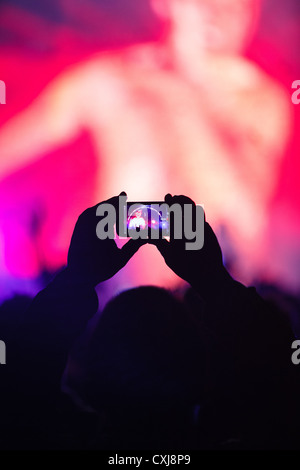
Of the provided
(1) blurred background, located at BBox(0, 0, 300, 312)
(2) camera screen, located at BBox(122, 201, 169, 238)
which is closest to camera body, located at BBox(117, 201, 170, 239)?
(2) camera screen, located at BBox(122, 201, 169, 238)

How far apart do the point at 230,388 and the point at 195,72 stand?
3.99ft

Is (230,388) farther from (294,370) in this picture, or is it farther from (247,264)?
(247,264)

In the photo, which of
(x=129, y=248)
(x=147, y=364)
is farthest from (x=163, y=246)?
(x=147, y=364)

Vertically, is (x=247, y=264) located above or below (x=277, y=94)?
below

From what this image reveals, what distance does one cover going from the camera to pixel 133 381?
5.38 feet

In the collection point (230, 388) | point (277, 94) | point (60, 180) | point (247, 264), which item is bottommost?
point (230, 388)

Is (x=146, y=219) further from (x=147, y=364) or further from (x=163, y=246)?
(x=147, y=364)

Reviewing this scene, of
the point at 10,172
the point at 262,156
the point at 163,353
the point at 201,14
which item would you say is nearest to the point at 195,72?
the point at 201,14

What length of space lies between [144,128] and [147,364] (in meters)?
0.90

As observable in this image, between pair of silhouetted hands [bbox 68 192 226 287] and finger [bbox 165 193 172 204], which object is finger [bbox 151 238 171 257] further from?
finger [bbox 165 193 172 204]

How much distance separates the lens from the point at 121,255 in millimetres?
1646

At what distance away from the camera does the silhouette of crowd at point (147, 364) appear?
5.34 feet

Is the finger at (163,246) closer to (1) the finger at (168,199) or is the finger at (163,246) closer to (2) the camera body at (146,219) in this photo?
(2) the camera body at (146,219)

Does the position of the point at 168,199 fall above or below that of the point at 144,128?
below
